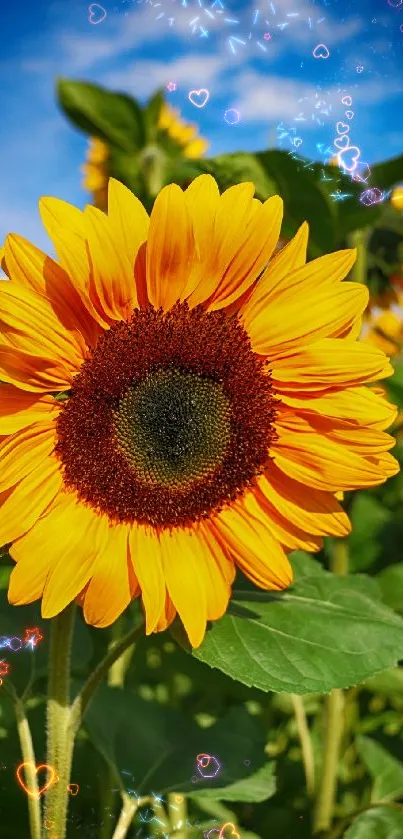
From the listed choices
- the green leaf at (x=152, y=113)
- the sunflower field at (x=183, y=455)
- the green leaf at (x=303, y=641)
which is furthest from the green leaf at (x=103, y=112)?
the green leaf at (x=303, y=641)

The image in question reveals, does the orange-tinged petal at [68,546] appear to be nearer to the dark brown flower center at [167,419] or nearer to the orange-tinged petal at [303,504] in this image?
the dark brown flower center at [167,419]

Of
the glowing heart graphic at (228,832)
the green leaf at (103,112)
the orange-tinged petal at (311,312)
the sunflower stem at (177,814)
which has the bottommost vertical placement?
the glowing heart graphic at (228,832)

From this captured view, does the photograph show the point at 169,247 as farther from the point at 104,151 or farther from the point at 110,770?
the point at 104,151

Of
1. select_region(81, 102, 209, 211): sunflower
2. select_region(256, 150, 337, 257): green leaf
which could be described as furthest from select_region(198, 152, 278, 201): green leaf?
select_region(81, 102, 209, 211): sunflower

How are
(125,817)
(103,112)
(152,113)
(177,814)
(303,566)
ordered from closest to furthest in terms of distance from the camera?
(125,817) < (303,566) < (177,814) < (103,112) < (152,113)

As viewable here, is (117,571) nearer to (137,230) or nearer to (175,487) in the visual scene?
(175,487)

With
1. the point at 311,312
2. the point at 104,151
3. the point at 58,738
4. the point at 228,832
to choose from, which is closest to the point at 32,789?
the point at 58,738

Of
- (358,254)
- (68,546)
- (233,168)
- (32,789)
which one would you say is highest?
(233,168)
